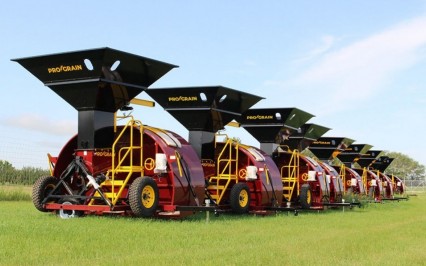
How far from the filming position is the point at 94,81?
42.0 ft

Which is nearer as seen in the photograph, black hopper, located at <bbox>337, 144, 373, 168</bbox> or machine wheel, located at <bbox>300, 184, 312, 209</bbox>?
machine wheel, located at <bbox>300, 184, 312, 209</bbox>

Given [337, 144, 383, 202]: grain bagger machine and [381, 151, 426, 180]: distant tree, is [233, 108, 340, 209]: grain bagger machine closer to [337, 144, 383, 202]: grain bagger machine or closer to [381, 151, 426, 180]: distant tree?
[337, 144, 383, 202]: grain bagger machine

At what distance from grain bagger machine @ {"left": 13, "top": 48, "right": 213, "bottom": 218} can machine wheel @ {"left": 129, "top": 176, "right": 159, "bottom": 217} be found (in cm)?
2

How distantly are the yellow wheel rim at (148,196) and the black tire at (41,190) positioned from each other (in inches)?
101

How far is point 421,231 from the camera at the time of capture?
13242mm

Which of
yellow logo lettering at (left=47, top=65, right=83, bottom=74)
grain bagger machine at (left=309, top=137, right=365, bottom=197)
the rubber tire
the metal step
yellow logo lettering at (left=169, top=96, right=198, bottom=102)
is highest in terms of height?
yellow logo lettering at (left=47, top=65, right=83, bottom=74)

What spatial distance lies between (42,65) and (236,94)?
576cm

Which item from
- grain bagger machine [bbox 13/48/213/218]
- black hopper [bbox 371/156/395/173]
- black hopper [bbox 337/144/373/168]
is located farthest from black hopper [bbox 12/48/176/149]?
black hopper [bbox 371/156/395/173]

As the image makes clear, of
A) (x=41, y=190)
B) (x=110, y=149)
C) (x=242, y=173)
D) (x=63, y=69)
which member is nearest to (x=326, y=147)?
(x=242, y=173)

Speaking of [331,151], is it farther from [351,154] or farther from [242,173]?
[242,173]

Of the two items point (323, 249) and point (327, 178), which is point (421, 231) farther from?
point (327, 178)

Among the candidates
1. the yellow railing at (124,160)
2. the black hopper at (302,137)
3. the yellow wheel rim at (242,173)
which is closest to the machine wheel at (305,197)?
the yellow wheel rim at (242,173)

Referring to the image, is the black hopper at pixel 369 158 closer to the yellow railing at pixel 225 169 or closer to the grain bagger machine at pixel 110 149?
the yellow railing at pixel 225 169

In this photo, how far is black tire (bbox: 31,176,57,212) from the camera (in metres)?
13.4
